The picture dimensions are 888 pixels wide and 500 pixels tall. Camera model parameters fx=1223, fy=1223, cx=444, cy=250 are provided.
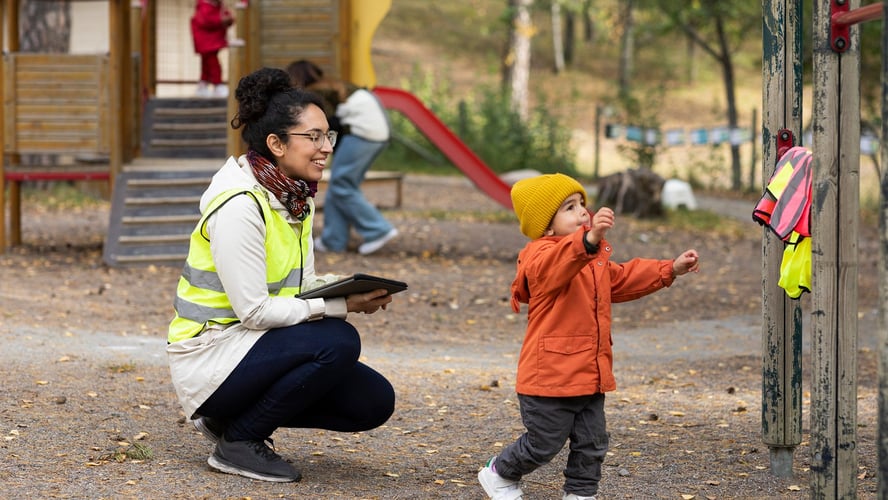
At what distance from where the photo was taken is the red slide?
13208mm

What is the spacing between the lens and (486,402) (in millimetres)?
5973

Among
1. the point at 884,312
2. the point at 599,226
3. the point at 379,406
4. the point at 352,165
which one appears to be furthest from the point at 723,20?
the point at 884,312

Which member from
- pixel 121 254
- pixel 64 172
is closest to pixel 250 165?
pixel 121 254

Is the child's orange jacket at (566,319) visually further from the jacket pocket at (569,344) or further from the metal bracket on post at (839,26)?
the metal bracket on post at (839,26)

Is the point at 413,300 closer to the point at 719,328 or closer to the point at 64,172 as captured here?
the point at 719,328

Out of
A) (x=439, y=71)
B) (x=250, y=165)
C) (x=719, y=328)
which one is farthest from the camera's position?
(x=439, y=71)

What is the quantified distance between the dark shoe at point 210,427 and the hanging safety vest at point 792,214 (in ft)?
6.62

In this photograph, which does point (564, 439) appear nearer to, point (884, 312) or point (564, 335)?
point (564, 335)

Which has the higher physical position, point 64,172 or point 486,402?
point 64,172

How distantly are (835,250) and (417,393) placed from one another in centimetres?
288

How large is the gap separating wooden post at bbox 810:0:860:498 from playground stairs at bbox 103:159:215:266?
25.3ft

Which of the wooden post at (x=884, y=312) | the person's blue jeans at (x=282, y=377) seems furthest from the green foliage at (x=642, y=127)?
the wooden post at (x=884, y=312)

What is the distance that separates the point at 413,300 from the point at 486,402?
3.51m

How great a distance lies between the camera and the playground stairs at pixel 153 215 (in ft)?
34.7
